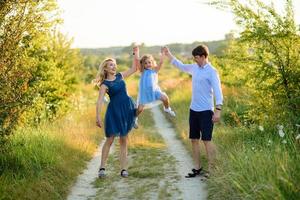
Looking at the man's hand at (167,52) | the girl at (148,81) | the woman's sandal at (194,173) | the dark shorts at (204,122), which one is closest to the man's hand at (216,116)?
the dark shorts at (204,122)

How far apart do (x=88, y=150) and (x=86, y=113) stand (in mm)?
6949

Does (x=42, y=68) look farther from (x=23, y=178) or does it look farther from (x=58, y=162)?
(x=23, y=178)

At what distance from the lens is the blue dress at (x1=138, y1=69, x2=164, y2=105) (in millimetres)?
9361

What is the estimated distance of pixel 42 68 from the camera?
51.2 feet

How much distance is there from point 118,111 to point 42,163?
1542 millimetres

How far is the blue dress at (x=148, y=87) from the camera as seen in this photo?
30.7 ft

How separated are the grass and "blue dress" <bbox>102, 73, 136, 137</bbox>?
3.54ft

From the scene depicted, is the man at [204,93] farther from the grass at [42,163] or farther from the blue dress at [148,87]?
the grass at [42,163]

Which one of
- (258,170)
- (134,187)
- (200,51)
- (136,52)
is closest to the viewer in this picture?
(258,170)

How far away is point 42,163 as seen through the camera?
8430mm

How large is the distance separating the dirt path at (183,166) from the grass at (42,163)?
1831 millimetres

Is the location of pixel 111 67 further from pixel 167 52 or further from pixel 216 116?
pixel 216 116

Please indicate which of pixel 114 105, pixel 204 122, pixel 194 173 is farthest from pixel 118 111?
pixel 194 173

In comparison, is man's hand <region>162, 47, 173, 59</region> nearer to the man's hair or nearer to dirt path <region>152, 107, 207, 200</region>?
the man's hair
